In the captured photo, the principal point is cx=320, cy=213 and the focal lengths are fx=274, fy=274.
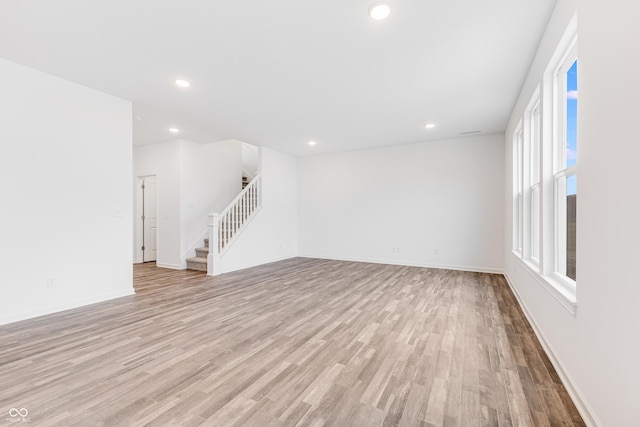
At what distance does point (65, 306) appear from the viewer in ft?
10.9

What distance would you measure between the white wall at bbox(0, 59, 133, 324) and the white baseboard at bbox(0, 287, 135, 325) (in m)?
0.01

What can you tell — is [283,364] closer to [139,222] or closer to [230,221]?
[230,221]

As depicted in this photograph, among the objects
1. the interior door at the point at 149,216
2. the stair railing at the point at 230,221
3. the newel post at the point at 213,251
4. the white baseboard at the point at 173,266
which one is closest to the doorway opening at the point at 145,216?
the interior door at the point at 149,216

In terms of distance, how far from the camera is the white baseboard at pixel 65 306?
9.62ft

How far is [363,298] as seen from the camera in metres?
3.83

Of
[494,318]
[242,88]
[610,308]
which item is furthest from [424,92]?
[610,308]

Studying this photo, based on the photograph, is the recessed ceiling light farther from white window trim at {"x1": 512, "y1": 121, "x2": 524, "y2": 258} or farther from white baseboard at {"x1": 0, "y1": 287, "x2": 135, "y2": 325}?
white baseboard at {"x1": 0, "y1": 287, "x2": 135, "y2": 325}

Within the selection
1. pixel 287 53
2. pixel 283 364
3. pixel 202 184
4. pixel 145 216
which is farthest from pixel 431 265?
pixel 145 216

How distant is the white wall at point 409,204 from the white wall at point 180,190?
2.50 meters

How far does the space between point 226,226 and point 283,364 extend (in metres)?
4.18

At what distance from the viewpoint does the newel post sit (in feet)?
17.7

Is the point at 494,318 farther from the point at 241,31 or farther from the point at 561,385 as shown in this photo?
the point at 241,31

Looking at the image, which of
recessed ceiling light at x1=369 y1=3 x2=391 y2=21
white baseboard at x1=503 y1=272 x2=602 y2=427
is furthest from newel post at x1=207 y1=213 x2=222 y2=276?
white baseboard at x1=503 y1=272 x2=602 y2=427

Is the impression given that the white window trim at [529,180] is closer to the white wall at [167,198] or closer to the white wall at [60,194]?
the white wall at [60,194]
